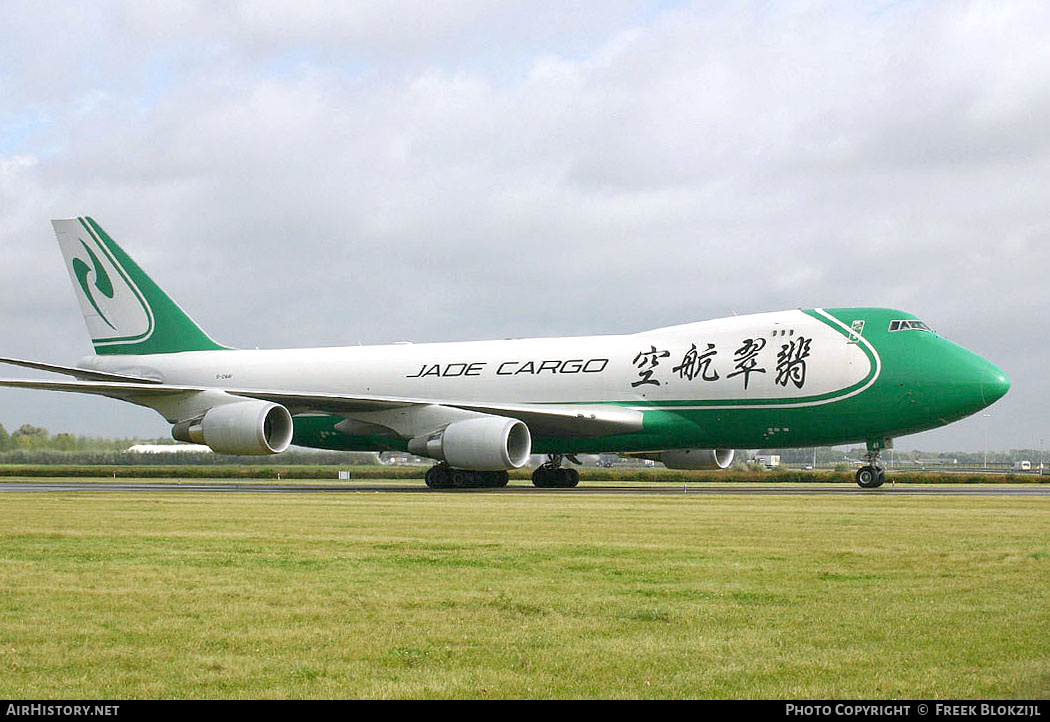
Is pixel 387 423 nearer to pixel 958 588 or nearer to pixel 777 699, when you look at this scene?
pixel 958 588

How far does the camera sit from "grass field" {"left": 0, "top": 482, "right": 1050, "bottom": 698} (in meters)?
6.60

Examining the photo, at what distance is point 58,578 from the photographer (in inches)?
423

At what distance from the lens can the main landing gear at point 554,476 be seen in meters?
37.0

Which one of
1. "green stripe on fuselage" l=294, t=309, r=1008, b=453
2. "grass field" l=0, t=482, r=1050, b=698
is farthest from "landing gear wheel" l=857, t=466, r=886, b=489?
"grass field" l=0, t=482, r=1050, b=698

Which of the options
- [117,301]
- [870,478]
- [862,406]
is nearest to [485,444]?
[862,406]

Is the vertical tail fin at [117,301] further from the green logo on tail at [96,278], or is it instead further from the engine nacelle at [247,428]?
the engine nacelle at [247,428]

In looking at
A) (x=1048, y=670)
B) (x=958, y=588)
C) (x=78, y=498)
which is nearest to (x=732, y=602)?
(x=958, y=588)

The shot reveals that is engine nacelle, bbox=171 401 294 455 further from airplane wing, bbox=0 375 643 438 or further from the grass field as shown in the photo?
the grass field

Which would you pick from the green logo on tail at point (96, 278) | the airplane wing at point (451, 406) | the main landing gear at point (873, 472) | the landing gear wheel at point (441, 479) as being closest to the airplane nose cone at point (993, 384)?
the main landing gear at point (873, 472)

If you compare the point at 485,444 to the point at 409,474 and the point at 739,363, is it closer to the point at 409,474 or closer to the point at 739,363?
the point at 739,363

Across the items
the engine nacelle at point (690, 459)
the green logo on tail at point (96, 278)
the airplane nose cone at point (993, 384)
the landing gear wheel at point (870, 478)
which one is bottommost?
the landing gear wheel at point (870, 478)

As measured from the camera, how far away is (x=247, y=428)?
32.0 meters

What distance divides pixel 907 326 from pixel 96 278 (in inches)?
1081
